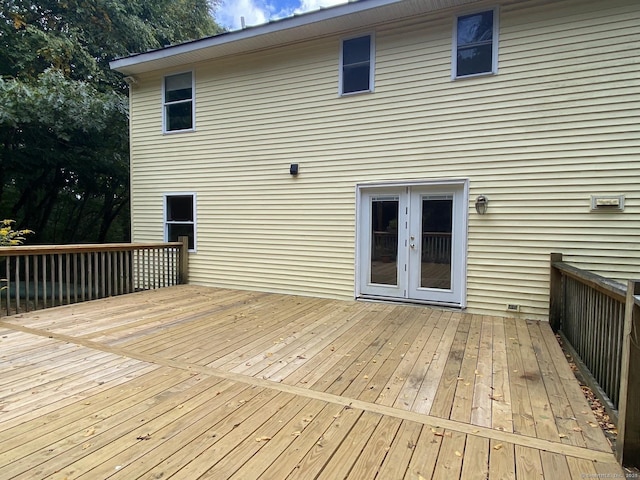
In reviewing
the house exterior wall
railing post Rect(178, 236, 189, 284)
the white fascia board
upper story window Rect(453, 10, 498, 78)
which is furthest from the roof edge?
railing post Rect(178, 236, 189, 284)

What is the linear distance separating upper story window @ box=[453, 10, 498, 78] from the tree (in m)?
8.09

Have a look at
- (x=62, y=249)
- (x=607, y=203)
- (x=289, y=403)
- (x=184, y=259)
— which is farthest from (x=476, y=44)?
(x=62, y=249)

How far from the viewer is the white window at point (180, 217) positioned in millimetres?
7570

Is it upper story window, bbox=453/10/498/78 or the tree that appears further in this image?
the tree

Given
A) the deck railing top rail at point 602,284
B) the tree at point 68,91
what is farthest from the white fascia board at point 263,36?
the deck railing top rail at point 602,284

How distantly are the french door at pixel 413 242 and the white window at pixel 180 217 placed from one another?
3754 millimetres

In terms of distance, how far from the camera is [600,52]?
4.55 m

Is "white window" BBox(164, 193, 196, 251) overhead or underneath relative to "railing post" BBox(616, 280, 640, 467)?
overhead

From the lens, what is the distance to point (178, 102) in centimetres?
759

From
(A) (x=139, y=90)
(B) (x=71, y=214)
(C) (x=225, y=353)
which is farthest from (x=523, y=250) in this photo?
(B) (x=71, y=214)

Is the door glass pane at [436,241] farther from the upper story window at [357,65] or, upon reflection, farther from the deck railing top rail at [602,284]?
the upper story window at [357,65]

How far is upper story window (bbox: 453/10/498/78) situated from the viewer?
506 centimetres

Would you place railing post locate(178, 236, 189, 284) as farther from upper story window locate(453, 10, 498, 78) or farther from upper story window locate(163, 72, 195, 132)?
upper story window locate(453, 10, 498, 78)

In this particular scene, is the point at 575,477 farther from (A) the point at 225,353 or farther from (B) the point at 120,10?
(B) the point at 120,10
